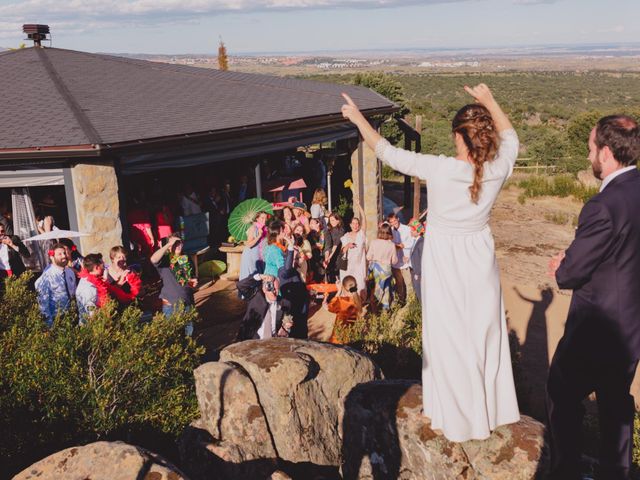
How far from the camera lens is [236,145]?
31.1 ft

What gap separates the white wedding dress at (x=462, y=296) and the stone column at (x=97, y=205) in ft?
17.4

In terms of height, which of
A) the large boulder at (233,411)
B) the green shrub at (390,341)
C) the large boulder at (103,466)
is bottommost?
the green shrub at (390,341)

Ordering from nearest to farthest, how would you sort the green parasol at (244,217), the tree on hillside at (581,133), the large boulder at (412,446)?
the large boulder at (412,446) → the green parasol at (244,217) → the tree on hillside at (581,133)

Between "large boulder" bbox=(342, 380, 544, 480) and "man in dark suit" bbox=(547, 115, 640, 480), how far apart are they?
1.20 ft

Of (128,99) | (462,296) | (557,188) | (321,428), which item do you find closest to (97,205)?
(128,99)

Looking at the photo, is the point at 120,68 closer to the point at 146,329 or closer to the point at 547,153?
the point at 146,329

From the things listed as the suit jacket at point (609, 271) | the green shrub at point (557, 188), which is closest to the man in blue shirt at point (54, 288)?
the suit jacket at point (609, 271)

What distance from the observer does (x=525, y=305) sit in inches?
399

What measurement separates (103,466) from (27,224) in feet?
20.6

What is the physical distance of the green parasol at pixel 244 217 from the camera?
9.78m

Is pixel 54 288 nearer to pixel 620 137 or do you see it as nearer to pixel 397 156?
pixel 397 156

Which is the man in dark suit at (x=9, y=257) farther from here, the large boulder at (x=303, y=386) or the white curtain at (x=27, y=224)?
the large boulder at (x=303, y=386)

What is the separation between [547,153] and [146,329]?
2428cm

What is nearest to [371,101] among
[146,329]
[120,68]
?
[120,68]
